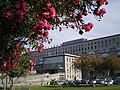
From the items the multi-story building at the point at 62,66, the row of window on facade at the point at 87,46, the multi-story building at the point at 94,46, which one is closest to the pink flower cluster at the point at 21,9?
the multi-story building at the point at 62,66

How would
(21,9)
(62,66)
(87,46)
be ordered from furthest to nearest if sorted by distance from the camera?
(87,46), (62,66), (21,9)

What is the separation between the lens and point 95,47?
160 m

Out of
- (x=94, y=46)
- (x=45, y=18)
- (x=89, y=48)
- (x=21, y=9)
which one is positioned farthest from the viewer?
(x=89, y=48)

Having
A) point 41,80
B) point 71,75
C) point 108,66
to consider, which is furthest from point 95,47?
point 108,66

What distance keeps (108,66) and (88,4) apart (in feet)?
250

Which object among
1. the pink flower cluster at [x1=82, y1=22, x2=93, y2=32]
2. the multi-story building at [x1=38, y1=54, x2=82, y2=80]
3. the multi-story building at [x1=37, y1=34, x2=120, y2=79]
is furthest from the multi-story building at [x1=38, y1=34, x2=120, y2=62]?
the pink flower cluster at [x1=82, y1=22, x2=93, y2=32]

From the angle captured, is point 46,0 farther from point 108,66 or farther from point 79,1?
point 108,66

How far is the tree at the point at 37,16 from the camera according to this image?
4770mm

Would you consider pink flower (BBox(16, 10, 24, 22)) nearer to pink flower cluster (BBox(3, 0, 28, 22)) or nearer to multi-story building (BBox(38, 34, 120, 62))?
pink flower cluster (BBox(3, 0, 28, 22))

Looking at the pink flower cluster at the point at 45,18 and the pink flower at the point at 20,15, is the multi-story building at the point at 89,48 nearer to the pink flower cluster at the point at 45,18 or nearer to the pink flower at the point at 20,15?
the pink flower cluster at the point at 45,18

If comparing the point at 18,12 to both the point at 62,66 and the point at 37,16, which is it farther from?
the point at 62,66

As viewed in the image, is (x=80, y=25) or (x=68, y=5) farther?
(x=80, y=25)

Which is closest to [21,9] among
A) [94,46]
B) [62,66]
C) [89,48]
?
[62,66]

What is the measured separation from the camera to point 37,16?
502 cm
